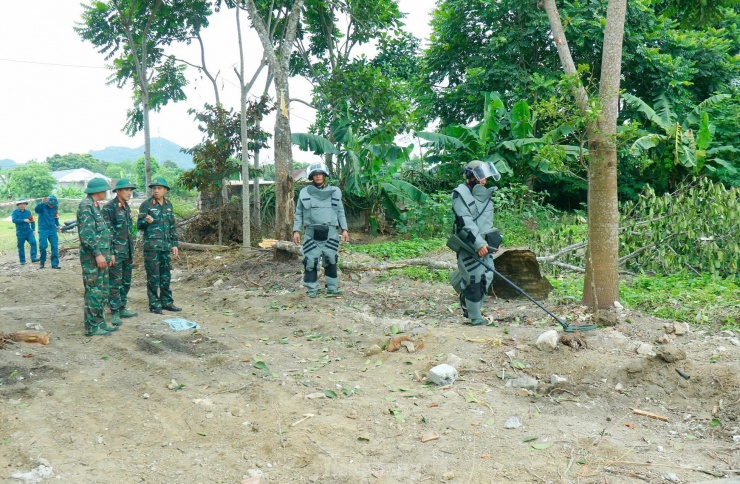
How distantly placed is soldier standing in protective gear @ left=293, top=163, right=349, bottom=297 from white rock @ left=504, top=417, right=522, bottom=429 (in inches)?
173

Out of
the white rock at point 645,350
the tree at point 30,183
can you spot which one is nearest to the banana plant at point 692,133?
the white rock at point 645,350

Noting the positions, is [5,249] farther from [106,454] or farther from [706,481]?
[706,481]

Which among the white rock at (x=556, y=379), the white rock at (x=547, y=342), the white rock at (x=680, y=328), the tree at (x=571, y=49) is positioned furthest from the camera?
the tree at (x=571, y=49)

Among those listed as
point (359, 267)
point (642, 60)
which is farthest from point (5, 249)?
point (642, 60)

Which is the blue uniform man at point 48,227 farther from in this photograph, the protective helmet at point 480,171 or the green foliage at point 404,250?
the protective helmet at point 480,171

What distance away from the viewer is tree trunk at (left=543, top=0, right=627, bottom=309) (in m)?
6.09

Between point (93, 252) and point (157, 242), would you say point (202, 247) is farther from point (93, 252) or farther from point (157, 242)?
point (93, 252)

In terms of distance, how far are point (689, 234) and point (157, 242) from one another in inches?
279

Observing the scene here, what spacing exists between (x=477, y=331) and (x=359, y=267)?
372 cm

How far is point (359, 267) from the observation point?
383 inches

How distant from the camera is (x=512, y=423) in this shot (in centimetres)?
421

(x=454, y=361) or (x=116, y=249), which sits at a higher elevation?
(x=116, y=249)

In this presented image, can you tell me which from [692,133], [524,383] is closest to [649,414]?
[524,383]

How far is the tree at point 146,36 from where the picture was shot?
15.3 meters
